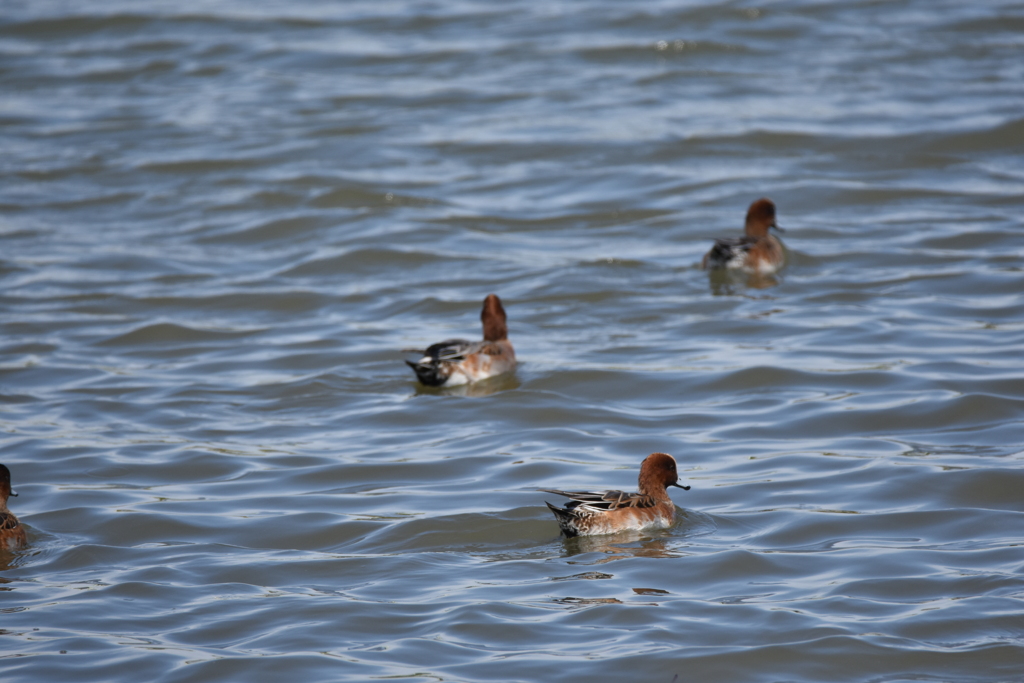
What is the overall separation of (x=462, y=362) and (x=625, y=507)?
359cm

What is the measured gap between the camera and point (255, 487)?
873 centimetres

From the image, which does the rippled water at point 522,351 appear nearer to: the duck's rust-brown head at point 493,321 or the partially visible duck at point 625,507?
the partially visible duck at point 625,507

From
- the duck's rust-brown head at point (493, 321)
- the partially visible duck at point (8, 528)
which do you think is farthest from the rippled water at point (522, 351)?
the duck's rust-brown head at point (493, 321)

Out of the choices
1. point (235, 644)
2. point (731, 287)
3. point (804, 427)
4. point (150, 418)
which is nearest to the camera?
point (235, 644)

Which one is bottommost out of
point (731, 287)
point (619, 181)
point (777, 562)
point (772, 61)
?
point (777, 562)

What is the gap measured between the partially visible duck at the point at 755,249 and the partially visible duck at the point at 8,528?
8.13 m

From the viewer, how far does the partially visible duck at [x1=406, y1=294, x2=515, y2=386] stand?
10.7 metres

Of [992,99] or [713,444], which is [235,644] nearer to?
[713,444]

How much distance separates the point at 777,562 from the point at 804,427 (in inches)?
102

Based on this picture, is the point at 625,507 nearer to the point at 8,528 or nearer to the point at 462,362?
the point at 462,362

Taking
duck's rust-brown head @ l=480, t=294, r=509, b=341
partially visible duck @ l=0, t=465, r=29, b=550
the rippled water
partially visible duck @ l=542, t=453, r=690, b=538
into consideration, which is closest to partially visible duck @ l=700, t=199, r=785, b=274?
the rippled water

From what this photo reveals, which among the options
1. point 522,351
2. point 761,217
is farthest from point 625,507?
point 761,217

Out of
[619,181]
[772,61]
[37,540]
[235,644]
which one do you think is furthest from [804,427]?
[772,61]

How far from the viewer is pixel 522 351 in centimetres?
1183
